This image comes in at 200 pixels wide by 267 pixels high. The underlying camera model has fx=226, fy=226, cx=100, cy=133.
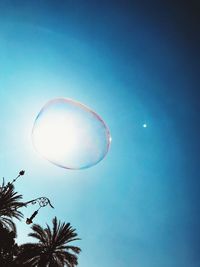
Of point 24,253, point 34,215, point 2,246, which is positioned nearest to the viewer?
point 34,215

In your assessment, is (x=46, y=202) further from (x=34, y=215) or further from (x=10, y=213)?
(x=10, y=213)

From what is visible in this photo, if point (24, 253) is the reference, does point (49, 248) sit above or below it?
Result: above

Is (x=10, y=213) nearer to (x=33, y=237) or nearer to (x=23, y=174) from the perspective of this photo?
(x=33, y=237)

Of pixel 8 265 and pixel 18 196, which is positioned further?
pixel 18 196

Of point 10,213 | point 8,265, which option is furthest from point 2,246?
point 10,213

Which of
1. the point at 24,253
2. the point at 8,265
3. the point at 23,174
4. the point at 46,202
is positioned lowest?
the point at 8,265

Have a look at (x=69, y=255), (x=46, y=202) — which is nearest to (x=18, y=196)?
(x=69, y=255)

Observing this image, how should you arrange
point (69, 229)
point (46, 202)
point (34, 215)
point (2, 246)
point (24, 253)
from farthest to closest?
point (69, 229), point (24, 253), point (2, 246), point (46, 202), point (34, 215)
